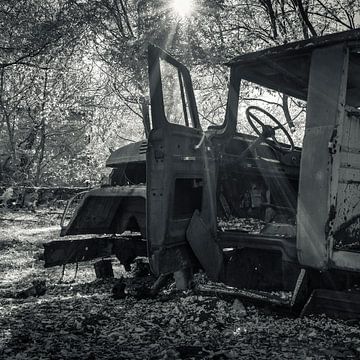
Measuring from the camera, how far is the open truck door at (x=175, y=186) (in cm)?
326

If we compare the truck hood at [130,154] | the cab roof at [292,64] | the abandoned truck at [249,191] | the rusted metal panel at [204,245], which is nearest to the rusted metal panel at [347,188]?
the abandoned truck at [249,191]

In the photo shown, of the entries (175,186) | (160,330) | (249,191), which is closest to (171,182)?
(175,186)

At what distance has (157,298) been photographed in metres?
3.83

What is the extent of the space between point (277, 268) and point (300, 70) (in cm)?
161

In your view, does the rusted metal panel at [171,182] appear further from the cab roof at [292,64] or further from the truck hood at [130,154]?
the truck hood at [130,154]

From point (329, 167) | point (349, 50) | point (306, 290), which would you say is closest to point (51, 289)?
point (306, 290)

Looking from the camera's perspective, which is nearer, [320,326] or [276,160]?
[320,326]

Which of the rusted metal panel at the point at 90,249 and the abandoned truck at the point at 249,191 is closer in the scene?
the abandoned truck at the point at 249,191

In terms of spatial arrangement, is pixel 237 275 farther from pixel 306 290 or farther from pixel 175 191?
pixel 175 191

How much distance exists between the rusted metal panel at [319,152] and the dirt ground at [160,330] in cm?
48

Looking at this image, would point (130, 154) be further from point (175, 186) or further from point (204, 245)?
point (204, 245)

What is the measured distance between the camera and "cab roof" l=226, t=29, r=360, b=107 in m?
2.92

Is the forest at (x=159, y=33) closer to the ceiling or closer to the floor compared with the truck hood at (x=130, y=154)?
closer to the ceiling

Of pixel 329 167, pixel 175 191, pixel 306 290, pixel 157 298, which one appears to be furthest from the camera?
pixel 157 298
